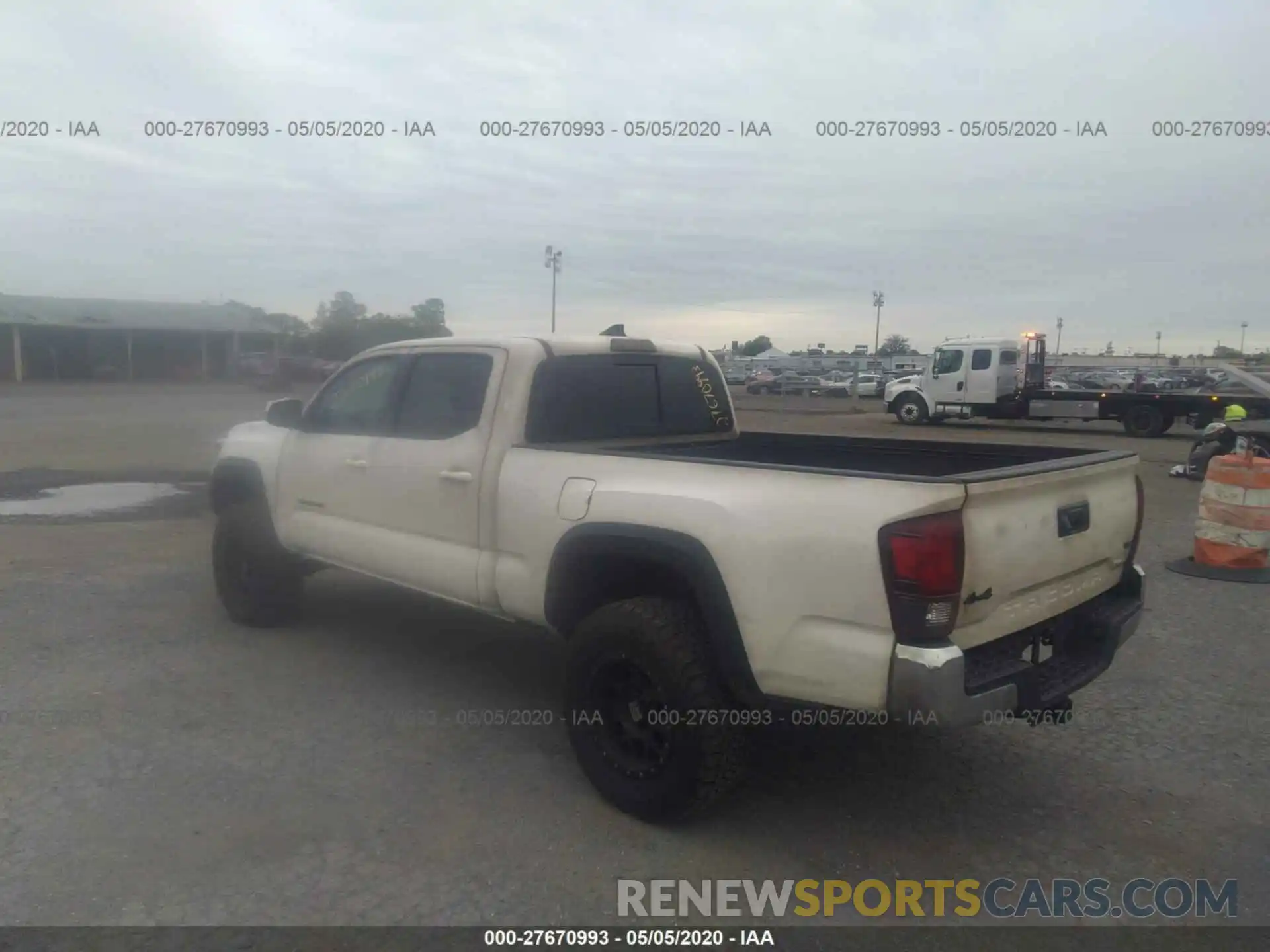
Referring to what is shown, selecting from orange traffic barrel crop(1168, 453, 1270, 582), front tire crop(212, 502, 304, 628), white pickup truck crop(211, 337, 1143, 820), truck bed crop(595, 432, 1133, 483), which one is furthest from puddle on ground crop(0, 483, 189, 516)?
orange traffic barrel crop(1168, 453, 1270, 582)

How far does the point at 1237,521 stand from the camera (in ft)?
25.6

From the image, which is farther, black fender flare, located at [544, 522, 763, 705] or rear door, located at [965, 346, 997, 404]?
rear door, located at [965, 346, 997, 404]

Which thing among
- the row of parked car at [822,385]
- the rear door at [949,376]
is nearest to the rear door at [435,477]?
the rear door at [949,376]

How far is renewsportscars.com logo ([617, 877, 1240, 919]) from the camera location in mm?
3164

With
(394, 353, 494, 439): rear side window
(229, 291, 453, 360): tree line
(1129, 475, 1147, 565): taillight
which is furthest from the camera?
(229, 291, 453, 360): tree line

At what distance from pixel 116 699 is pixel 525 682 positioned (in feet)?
6.64

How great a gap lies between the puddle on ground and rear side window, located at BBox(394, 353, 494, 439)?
6.70 metres

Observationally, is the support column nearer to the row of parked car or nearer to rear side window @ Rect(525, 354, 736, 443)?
the row of parked car

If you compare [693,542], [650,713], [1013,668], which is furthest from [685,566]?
[1013,668]

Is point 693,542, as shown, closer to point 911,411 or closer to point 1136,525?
point 1136,525

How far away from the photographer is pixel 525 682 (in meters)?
5.23

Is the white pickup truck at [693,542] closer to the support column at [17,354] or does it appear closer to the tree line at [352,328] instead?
the tree line at [352,328]

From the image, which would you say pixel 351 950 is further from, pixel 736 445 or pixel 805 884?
pixel 736 445

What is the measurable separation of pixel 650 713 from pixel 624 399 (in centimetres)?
181
